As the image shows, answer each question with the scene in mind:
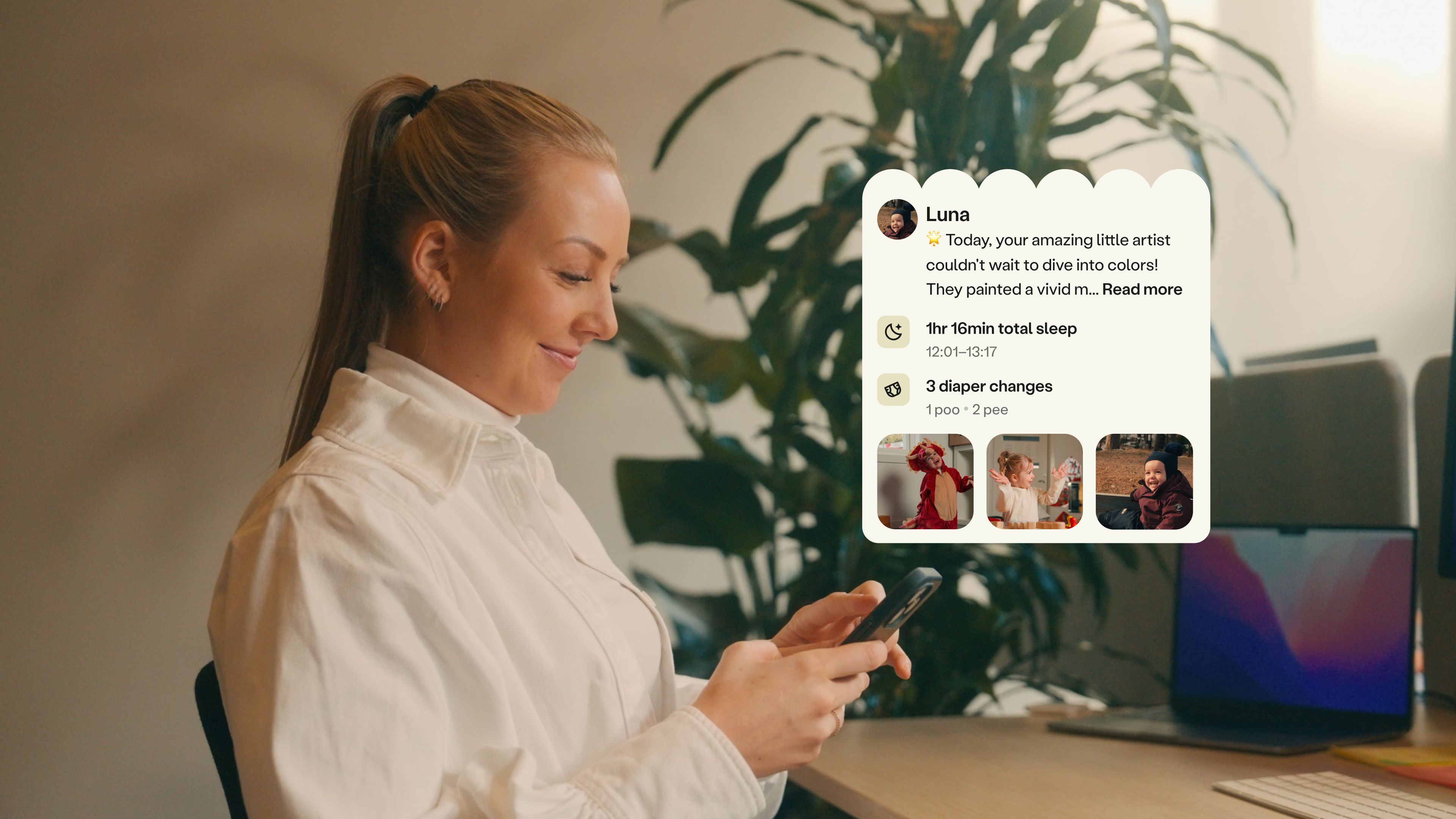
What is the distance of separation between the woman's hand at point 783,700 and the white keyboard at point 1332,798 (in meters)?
0.39

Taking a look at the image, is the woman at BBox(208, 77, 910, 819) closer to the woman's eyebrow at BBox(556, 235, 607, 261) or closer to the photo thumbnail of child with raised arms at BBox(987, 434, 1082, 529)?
the woman's eyebrow at BBox(556, 235, 607, 261)

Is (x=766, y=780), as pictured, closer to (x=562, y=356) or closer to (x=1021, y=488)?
(x=562, y=356)

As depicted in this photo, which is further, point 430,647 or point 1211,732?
point 1211,732

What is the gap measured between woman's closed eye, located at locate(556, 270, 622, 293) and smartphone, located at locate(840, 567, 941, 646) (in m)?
0.33

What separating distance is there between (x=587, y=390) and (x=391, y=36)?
596 mm

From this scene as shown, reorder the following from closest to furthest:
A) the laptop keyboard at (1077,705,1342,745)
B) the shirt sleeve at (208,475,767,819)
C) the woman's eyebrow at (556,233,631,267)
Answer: the shirt sleeve at (208,475,767,819), the woman's eyebrow at (556,233,631,267), the laptop keyboard at (1077,705,1342,745)

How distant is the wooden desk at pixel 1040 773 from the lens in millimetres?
889

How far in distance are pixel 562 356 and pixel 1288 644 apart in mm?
887

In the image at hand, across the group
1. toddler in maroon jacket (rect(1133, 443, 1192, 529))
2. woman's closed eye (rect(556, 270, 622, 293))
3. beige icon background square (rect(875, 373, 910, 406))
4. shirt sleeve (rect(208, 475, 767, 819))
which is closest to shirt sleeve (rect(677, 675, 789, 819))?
shirt sleeve (rect(208, 475, 767, 819))

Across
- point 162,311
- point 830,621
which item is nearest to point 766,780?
point 830,621

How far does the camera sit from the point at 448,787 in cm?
61

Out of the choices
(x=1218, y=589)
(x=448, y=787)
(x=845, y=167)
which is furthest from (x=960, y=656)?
(x=448, y=787)

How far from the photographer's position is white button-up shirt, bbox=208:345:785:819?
557mm

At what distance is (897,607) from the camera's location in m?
0.79
